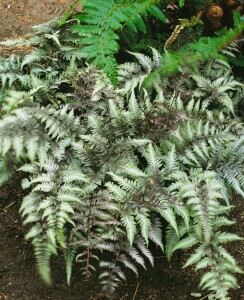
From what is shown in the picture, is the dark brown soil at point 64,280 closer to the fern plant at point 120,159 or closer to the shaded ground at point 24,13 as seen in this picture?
the fern plant at point 120,159

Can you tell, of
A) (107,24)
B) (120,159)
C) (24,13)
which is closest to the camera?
(120,159)

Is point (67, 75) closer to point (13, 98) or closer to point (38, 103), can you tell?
point (38, 103)

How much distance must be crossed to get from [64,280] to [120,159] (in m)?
0.95

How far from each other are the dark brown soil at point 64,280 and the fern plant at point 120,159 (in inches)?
5.0

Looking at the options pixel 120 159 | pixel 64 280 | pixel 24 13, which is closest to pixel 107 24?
pixel 120 159

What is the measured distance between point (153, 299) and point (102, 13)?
2.11 metres

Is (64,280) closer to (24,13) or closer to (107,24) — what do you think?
(107,24)

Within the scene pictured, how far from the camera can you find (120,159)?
9.64 ft

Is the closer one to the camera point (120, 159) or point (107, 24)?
point (120, 159)

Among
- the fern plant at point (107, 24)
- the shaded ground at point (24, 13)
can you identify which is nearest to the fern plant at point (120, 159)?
the fern plant at point (107, 24)

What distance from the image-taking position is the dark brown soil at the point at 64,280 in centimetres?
296

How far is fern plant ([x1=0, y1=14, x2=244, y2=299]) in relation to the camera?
266 cm

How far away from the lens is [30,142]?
2.87m

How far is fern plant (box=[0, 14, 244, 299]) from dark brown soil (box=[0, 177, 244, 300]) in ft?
0.41
